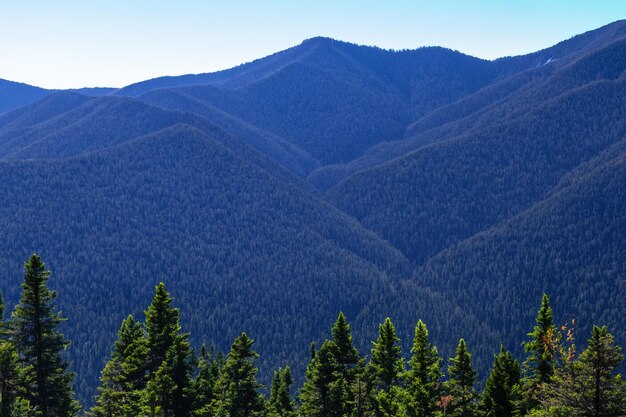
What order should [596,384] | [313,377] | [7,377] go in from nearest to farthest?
[596,384], [7,377], [313,377]

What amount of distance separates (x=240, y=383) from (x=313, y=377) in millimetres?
6445

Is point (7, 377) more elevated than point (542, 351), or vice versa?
point (542, 351)

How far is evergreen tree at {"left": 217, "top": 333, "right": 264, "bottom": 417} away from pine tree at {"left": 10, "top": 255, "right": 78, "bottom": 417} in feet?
41.6

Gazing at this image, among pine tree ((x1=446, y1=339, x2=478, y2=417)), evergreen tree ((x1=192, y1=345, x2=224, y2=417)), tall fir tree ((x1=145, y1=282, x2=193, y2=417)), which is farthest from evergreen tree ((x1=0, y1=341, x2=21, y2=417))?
pine tree ((x1=446, y1=339, x2=478, y2=417))

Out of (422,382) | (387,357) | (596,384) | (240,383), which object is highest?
(387,357)

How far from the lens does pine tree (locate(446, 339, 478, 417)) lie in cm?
3909

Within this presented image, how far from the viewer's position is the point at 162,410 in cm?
3416

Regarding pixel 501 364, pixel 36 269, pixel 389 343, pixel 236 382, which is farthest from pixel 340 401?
pixel 36 269

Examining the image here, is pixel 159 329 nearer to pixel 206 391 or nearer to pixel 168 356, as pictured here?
pixel 168 356

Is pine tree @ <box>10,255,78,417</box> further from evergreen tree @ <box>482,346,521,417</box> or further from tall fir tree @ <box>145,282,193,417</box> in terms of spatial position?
evergreen tree @ <box>482,346,521,417</box>

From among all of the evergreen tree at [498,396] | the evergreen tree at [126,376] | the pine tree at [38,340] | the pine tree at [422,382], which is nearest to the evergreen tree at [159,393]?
the evergreen tree at [126,376]

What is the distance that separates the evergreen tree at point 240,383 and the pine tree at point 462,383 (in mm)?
14419

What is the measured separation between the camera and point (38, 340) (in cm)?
3416

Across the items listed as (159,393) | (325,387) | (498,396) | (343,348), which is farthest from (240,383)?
(498,396)
